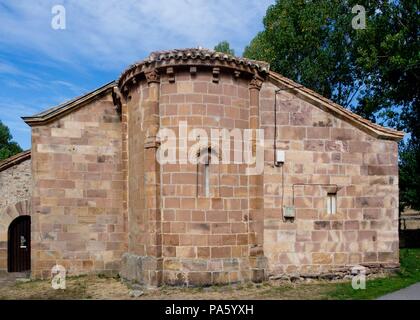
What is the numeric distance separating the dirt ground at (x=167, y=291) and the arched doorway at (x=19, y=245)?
9.65ft

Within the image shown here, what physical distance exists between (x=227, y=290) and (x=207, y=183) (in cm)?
253

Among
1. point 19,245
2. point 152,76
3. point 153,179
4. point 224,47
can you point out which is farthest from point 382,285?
point 224,47

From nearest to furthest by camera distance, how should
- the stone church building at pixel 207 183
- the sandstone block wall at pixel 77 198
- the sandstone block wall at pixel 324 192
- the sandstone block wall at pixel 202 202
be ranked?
the sandstone block wall at pixel 202 202 < the stone church building at pixel 207 183 < the sandstone block wall at pixel 324 192 < the sandstone block wall at pixel 77 198

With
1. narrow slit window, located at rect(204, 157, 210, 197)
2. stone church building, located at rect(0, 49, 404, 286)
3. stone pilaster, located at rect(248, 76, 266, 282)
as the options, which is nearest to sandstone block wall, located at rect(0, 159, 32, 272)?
stone church building, located at rect(0, 49, 404, 286)

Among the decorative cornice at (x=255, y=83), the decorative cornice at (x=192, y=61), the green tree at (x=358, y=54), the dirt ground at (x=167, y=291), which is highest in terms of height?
the green tree at (x=358, y=54)

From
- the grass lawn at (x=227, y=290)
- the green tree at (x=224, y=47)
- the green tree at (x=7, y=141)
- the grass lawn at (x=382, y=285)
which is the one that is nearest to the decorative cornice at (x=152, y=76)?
the grass lawn at (x=227, y=290)

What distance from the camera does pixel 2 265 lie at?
13312 mm

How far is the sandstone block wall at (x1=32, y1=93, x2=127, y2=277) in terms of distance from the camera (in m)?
11.6

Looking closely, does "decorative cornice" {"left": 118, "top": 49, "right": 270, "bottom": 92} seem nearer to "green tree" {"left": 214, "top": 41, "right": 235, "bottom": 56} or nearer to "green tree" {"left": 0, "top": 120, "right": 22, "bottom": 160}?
"green tree" {"left": 214, "top": 41, "right": 235, "bottom": 56}

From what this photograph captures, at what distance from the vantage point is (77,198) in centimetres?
1176

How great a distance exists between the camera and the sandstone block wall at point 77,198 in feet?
38.0

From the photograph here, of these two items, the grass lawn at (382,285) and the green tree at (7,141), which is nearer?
the grass lawn at (382,285)

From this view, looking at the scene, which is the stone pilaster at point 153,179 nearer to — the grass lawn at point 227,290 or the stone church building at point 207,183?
the stone church building at point 207,183

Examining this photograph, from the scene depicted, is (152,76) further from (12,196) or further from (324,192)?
(12,196)
